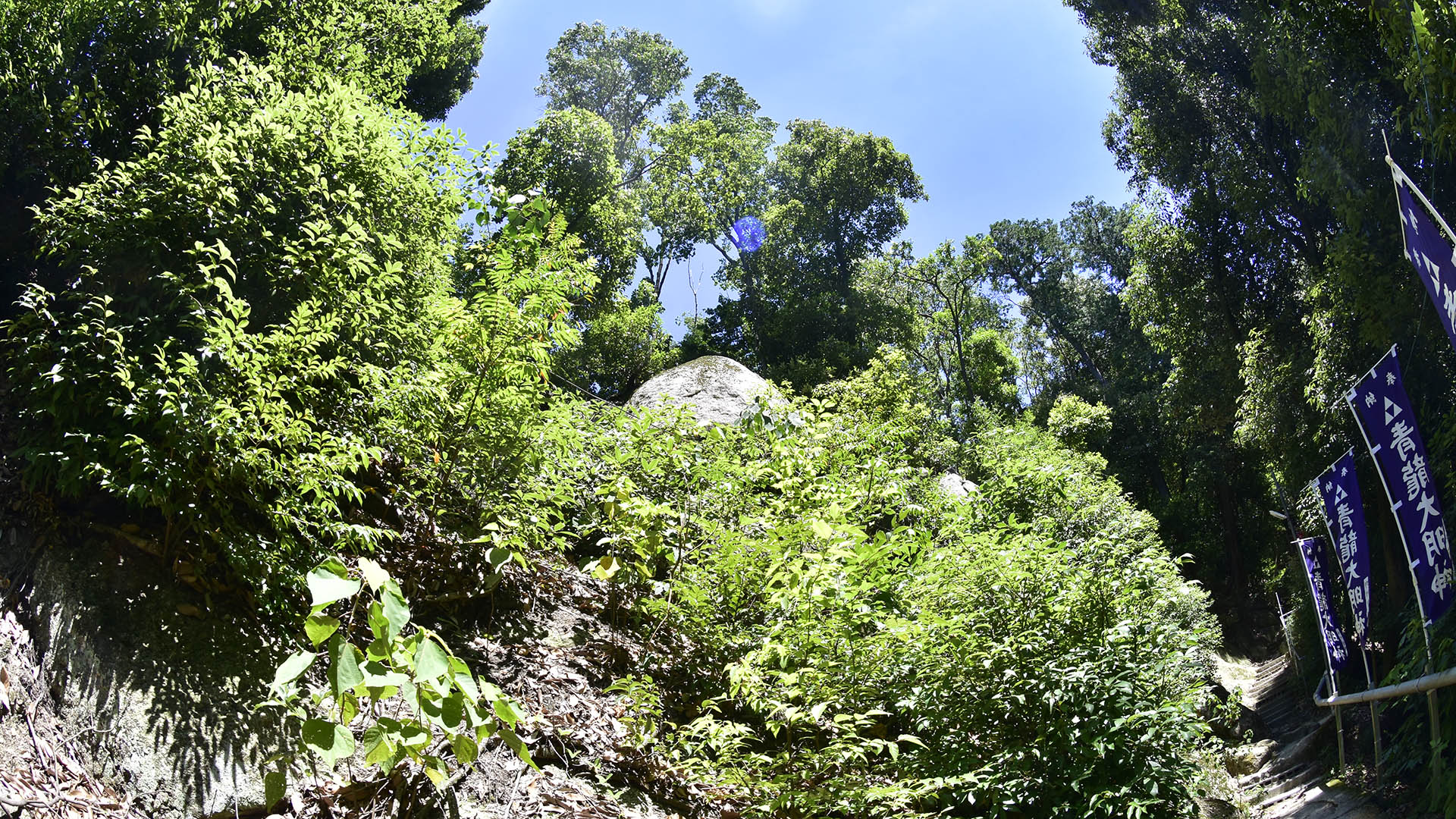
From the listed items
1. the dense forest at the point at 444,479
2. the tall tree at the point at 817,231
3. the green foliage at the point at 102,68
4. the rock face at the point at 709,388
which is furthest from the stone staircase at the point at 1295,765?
the tall tree at the point at 817,231

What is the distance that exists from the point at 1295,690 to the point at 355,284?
1659cm

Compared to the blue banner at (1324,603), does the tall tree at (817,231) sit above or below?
above

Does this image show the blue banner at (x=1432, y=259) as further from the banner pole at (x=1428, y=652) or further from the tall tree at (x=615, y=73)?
the tall tree at (x=615, y=73)

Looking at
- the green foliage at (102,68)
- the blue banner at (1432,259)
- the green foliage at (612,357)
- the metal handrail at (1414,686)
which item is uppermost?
the green foliage at (612,357)

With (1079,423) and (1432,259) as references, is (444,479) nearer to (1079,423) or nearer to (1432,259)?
(1432,259)

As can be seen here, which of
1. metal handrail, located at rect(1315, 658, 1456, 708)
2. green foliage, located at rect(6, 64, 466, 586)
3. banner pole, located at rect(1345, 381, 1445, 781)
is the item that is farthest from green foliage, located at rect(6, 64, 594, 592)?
banner pole, located at rect(1345, 381, 1445, 781)

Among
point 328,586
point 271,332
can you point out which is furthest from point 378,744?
point 271,332

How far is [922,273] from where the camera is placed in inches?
1003

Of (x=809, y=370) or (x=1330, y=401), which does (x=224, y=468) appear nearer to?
(x=1330, y=401)

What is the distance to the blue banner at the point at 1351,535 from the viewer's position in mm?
6473

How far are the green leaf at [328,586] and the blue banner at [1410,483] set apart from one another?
18.2 feet

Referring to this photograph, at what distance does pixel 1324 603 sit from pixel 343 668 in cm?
978

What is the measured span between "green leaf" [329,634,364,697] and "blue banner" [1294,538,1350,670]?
9.23 meters

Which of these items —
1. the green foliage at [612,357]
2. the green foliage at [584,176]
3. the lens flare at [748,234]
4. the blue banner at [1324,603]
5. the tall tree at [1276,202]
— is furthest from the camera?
the lens flare at [748,234]
